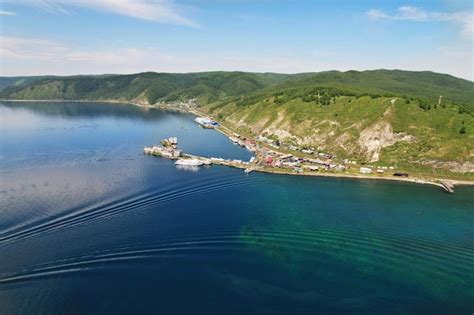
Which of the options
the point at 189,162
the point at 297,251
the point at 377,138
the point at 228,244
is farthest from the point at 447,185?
the point at 189,162

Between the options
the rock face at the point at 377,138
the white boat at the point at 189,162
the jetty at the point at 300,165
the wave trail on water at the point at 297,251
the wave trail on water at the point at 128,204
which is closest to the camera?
the wave trail on water at the point at 297,251

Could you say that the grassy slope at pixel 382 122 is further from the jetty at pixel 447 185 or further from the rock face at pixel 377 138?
the jetty at pixel 447 185

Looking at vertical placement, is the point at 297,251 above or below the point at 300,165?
below

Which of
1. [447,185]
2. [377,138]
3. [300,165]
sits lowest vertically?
[300,165]

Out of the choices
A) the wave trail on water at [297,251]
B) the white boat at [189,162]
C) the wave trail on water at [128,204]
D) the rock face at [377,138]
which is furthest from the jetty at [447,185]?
the white boat at [189,162]

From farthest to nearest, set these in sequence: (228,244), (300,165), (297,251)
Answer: (300,165)
(228,244)
(297,251)

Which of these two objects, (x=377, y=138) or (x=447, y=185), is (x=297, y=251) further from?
(x=377, y=138)
